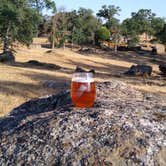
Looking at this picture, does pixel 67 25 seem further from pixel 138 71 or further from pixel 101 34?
pixel 138 71

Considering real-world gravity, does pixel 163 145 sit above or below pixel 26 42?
above

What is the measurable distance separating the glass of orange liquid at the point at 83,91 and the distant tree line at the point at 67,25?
42.9 metres

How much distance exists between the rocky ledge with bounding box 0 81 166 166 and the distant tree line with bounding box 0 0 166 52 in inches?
1700

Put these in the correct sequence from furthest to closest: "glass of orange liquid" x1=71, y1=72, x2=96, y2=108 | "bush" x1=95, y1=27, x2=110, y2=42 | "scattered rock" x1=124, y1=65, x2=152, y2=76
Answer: "bush" x1=95, y1=27, x2=110, y2=42
"scattered rock" x1=124, y1=65, x2=152, y2=76
"glass of orange liquid" x1=71, y1=72, x2=96, y2=108

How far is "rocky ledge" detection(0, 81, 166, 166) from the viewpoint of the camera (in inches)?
114

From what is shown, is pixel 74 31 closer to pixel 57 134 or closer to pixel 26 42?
pixel 26 42

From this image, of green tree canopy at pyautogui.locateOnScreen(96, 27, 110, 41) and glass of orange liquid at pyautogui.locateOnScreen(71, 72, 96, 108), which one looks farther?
green tree canopy at pyautogui.locateOnScreen(96, 27, 110, 41)

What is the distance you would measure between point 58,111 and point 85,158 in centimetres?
85

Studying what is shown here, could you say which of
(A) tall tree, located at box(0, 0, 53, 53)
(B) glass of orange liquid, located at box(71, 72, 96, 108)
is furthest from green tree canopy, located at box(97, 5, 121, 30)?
(B) glass of orange liquid, located at box(71, 72, 96, 108)

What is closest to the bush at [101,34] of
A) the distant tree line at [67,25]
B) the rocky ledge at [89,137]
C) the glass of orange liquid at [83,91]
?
the distant tree line at [67,25]

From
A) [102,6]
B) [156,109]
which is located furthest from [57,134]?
[102,6]

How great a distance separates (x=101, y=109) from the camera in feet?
11.5

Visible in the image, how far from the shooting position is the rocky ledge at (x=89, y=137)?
2.90 meters

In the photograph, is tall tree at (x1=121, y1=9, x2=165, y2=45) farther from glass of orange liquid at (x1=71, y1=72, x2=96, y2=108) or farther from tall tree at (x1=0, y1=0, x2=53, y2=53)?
glass of orange liquid at (x1=71, y1=72, x2=96, y2=108)
